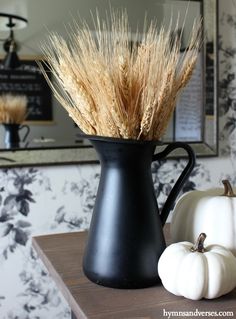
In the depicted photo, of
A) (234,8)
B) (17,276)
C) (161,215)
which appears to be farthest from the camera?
(234,8)

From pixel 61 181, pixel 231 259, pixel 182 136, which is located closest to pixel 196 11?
pixel 182 136

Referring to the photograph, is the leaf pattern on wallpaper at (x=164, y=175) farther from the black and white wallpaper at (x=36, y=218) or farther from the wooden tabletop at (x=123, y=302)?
the wooden tabletop at (x=123, y=302)

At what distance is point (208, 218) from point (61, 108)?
0.73 metres

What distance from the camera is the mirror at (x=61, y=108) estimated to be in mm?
1188

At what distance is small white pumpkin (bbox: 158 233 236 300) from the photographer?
516 millimetres

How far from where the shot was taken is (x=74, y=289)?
567mm

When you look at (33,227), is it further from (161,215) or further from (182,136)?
(161,215)

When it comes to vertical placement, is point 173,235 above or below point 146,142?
below

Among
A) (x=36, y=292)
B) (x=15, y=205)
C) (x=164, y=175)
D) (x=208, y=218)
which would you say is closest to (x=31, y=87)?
(x=15, y=205)

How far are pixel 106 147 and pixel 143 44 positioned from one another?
159mm

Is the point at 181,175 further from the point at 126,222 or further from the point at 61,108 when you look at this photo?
the point at 61,108

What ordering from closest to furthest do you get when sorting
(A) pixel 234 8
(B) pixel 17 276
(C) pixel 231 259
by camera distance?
1. (C) pixel 231 259
2. (B) pixel 17 276
3. (A) pixel 234 8

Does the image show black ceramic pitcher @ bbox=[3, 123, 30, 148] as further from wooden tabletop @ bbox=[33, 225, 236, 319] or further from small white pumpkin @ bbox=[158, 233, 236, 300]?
small white pumpkin @ bbox=[158, 233, 236, 300]

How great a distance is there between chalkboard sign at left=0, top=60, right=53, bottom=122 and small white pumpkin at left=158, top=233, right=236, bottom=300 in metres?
0.78
